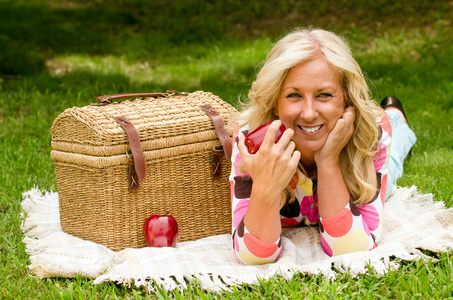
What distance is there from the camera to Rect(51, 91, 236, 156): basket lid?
2.80 meters

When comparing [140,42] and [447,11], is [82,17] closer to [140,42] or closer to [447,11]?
[140,42]

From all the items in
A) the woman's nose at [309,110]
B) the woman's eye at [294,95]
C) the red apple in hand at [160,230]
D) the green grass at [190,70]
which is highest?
the woman's eye at [294,95]

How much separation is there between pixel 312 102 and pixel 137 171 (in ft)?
3.34

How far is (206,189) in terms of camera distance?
309 centimetres

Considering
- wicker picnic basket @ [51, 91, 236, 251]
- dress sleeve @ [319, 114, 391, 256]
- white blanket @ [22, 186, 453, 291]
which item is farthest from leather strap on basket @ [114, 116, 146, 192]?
dress sleeve @ [319, 114, 391, 256]

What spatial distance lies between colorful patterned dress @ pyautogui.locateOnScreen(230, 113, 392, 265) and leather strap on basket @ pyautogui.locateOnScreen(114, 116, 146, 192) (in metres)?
0.50

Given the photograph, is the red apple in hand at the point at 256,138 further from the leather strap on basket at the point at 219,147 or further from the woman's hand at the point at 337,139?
the leather strap on basket at the point at 219,147

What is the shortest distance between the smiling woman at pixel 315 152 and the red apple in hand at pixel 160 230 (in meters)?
0.40

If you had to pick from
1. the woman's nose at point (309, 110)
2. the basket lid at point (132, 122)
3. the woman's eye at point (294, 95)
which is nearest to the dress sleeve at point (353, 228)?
the woman's nose at point (309, 110)

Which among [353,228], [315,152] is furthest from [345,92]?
[353,228]

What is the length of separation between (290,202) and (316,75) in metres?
0.74

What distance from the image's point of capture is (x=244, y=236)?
2504mm

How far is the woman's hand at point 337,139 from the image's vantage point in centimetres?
249

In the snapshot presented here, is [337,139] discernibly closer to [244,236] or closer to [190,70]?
[244,236]
